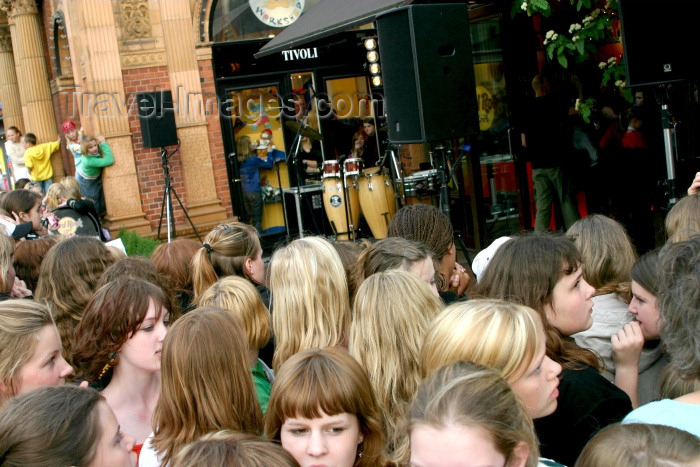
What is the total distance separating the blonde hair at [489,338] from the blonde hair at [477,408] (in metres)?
0.28

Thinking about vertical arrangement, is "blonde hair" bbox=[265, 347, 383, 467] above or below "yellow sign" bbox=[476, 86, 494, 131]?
below

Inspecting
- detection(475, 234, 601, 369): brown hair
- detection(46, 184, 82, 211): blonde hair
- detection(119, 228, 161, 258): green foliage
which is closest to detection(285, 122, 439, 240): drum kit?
detection(119, 228, 161, 258): green foliage

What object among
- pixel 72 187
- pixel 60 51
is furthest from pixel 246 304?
pixel 60 51

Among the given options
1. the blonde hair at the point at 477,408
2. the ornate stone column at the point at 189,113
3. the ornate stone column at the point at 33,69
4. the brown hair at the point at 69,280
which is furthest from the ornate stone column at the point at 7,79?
the blonde hair at the point at 477,408

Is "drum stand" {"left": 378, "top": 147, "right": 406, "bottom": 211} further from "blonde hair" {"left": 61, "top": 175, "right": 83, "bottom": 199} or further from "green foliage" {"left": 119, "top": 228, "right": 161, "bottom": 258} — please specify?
"blonde hair" {"left": 61, "top": 175, "right": 83, "bottom": 199}

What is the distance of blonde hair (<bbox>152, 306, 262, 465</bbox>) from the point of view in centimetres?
247

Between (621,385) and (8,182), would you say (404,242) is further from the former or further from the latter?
(8,182)

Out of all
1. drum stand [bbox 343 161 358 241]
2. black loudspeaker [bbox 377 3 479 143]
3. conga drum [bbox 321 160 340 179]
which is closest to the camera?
black loudspeaker [bbox 377 3 479 143]

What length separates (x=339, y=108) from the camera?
40.4ft

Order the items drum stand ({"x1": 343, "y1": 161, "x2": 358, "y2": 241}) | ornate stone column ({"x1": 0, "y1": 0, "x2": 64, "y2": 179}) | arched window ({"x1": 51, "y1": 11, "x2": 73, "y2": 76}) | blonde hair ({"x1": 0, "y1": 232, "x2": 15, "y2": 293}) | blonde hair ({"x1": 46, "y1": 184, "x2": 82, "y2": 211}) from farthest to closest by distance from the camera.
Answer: ornate stone column ({"x1": 0, "y1": 0, "x2": 64, "y2": 179}), arched window ({"x1": 51, "y1": 11, "x2": 73, "y2": 76}), drum stand ({"x1": 343, "y1": 161, "x2": 358, "y2": 241}), blonde hair ({"x1": 46, "y1": 184, "x2": 82, "y2": 211}), blonde hair ({"x1": 0, "y1": 232, "x2": 15, "y2": 293})

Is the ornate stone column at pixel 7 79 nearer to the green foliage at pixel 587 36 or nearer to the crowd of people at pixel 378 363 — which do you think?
the green foliage at pixel 587 36

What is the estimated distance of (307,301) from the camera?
3254mm

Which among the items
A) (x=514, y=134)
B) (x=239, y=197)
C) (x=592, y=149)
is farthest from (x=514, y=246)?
(x=239, y=197)

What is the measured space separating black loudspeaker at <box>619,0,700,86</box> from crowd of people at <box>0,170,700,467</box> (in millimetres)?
2324
